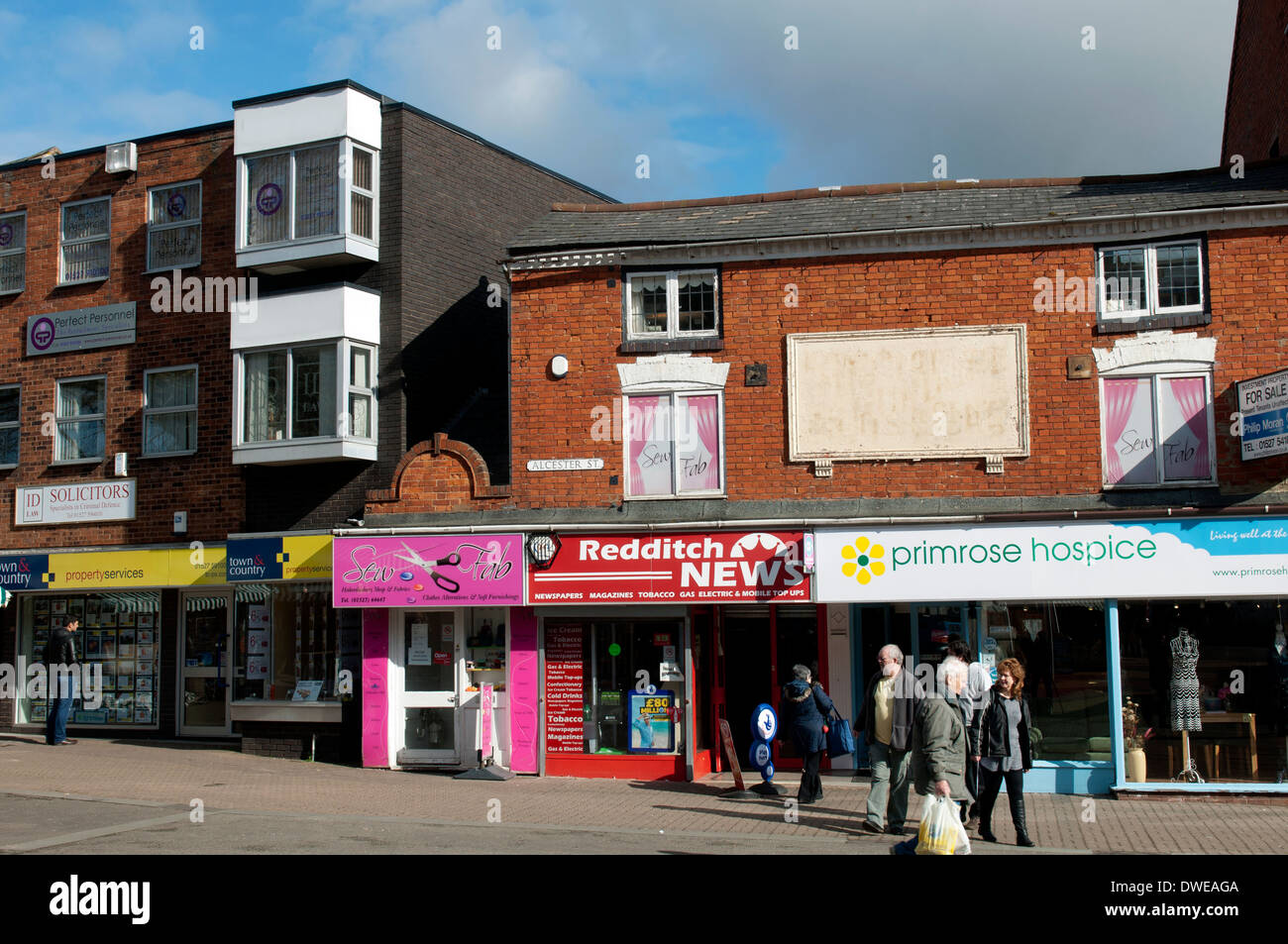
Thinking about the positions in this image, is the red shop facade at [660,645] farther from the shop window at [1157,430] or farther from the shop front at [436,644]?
the shop window at [1157,430]

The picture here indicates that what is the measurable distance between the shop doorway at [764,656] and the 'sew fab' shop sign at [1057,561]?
1.11 metres

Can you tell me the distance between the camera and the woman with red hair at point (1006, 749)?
1109 centimetres

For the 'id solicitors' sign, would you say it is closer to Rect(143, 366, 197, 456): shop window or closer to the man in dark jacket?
Rect(143, 366, 197, 456): shop window

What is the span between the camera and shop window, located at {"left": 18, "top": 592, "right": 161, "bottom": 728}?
65.7 feet

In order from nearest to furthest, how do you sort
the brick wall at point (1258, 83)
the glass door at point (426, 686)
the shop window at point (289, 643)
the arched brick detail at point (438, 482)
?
the arched brick detail at point (438, 482), the glass door at point (426, 686), the shop window at point (289, 643), the brick wall at point (1258, 83)

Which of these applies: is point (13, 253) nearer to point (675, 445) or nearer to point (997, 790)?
point (675, 445)

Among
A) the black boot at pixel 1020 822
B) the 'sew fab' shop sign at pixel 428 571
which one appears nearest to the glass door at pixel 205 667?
the 'sew fab' shop sign at pixel 428 571

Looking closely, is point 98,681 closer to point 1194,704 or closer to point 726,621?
point 726,621

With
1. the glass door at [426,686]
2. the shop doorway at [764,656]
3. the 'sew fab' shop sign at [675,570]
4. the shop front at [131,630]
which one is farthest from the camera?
the shop front at [131,630]

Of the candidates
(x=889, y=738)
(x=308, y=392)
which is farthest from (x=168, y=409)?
(x=889, y=738)

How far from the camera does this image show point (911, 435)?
593 inches

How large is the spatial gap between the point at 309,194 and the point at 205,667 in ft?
Answer: 26.2

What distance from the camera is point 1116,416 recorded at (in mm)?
14656

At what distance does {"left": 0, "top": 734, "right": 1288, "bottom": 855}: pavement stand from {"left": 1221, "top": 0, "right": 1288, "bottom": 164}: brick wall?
11640 mm
